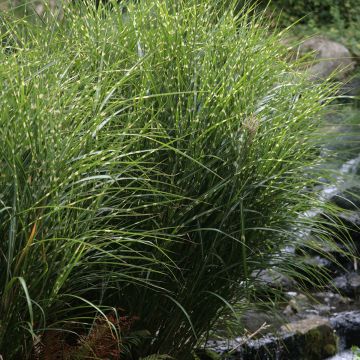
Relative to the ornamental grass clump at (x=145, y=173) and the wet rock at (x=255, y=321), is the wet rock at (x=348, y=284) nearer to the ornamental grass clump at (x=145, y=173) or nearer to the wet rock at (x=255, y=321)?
the wet rock at (x=255, y=321)

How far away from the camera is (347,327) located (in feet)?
22.5

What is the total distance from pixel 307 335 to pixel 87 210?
301 cm

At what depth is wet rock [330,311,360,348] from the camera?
673 cm

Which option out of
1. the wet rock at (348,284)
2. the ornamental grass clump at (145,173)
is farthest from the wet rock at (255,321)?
the wet rock at (348,284)

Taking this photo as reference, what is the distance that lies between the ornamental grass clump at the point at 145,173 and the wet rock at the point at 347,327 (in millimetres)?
2365

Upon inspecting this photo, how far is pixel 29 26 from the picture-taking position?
4914mm

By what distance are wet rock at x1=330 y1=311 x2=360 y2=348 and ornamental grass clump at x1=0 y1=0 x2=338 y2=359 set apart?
2365 millimetres

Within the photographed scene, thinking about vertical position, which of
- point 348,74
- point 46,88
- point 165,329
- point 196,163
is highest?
point 46,88

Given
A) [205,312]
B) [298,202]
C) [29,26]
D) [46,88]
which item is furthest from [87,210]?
[29,26]

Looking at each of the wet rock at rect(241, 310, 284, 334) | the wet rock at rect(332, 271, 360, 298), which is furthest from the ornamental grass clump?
the wet rock at rect(332, 271, 360, 298)

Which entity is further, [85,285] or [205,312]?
[205,312]

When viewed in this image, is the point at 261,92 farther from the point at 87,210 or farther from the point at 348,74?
the point at 348,74

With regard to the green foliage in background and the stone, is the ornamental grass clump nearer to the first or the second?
the stone

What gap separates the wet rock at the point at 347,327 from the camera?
6730mm
